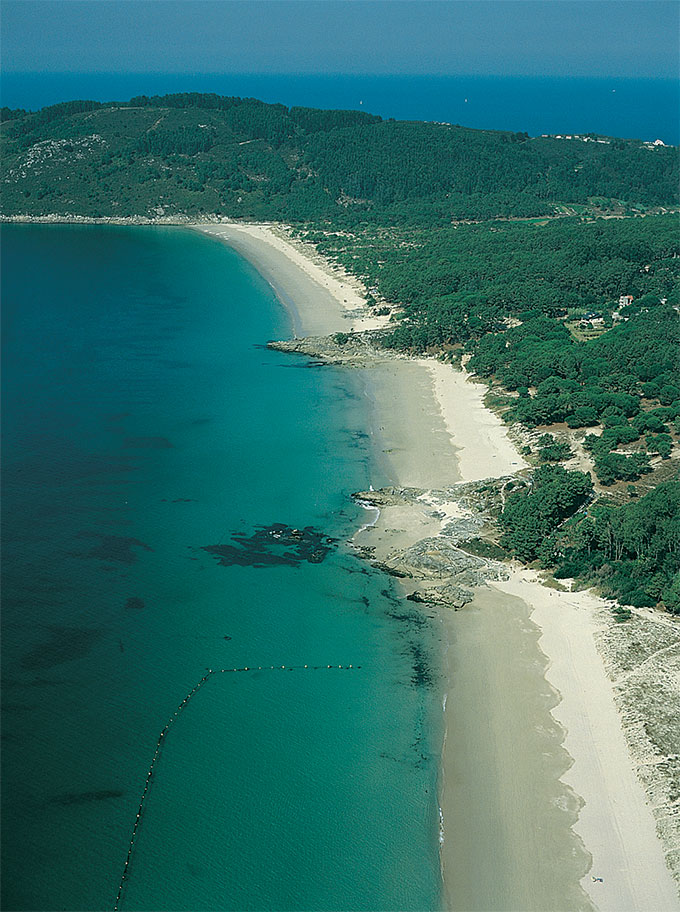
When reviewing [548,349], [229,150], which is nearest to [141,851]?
[548,349]

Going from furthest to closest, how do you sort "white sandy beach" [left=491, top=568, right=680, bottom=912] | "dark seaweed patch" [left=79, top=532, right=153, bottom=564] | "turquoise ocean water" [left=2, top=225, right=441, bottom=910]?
"dark seaweed patch" [left=79, top=532, right=153, bottom=564] < "turquoise ocean water" [left=2, top=225, right=441, bottom=910] < "white sandy beach" [left=491, top=568, right=680, bottom=912]

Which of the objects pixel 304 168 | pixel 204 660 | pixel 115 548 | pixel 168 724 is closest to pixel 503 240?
pixel 304 168

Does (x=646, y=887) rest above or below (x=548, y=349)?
below

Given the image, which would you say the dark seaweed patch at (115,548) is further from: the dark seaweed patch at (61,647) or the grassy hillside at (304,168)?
the grassy hillside at (304,168)

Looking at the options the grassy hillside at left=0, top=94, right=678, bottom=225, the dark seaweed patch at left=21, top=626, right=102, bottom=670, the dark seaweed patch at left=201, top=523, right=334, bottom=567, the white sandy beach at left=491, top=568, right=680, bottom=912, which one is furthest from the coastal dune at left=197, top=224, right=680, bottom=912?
the grassy hillside at left=0, top=94, right=678, bottom=225

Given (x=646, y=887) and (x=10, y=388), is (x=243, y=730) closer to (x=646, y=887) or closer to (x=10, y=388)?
(x=646, y=887)

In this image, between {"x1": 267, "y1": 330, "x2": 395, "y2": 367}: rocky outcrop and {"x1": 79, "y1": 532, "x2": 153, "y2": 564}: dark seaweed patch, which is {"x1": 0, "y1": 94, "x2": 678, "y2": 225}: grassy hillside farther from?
{"x1": 79, "y1": 532, "x2": 153, "y2": 564}: dark seaweed patch
